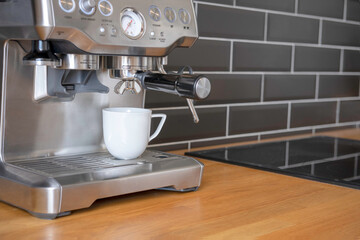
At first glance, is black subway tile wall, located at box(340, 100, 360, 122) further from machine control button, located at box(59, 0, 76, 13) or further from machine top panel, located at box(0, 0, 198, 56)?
machine control button, located at box(59, 0, 76, 13)

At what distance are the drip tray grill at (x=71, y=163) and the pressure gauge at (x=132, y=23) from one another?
20 cm

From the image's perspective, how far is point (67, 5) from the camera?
0.70m

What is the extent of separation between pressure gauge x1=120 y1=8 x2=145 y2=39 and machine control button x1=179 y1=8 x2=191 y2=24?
3.2 inches

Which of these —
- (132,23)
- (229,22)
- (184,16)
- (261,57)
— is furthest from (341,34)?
(132,23)

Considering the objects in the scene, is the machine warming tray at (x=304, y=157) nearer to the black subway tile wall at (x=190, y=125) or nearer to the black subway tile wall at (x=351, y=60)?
the black subway tile wall at (x=190, y=125)

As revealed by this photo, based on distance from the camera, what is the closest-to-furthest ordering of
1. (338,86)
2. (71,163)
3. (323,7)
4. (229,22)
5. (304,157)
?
1. (71,163)
2. (304,157)
3. (229,22)
4. (323,7)
5. (338,86)

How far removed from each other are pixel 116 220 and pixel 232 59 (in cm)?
76

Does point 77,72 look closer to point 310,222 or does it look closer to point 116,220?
point 116,220

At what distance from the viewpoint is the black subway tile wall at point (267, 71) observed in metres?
1.29

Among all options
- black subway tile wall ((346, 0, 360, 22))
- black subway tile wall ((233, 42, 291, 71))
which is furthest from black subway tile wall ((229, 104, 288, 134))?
black subway tile wall ((346, 0, 360, 22))

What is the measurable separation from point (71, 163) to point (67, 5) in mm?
242

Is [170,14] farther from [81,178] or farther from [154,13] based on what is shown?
[81,178]

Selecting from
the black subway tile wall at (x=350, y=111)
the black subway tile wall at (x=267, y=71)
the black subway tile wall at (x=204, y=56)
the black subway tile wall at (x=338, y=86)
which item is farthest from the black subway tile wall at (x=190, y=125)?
the black subway tile wall at (x=350, y=111)

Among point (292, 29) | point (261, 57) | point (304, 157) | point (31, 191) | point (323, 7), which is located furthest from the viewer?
point (323, 7)
